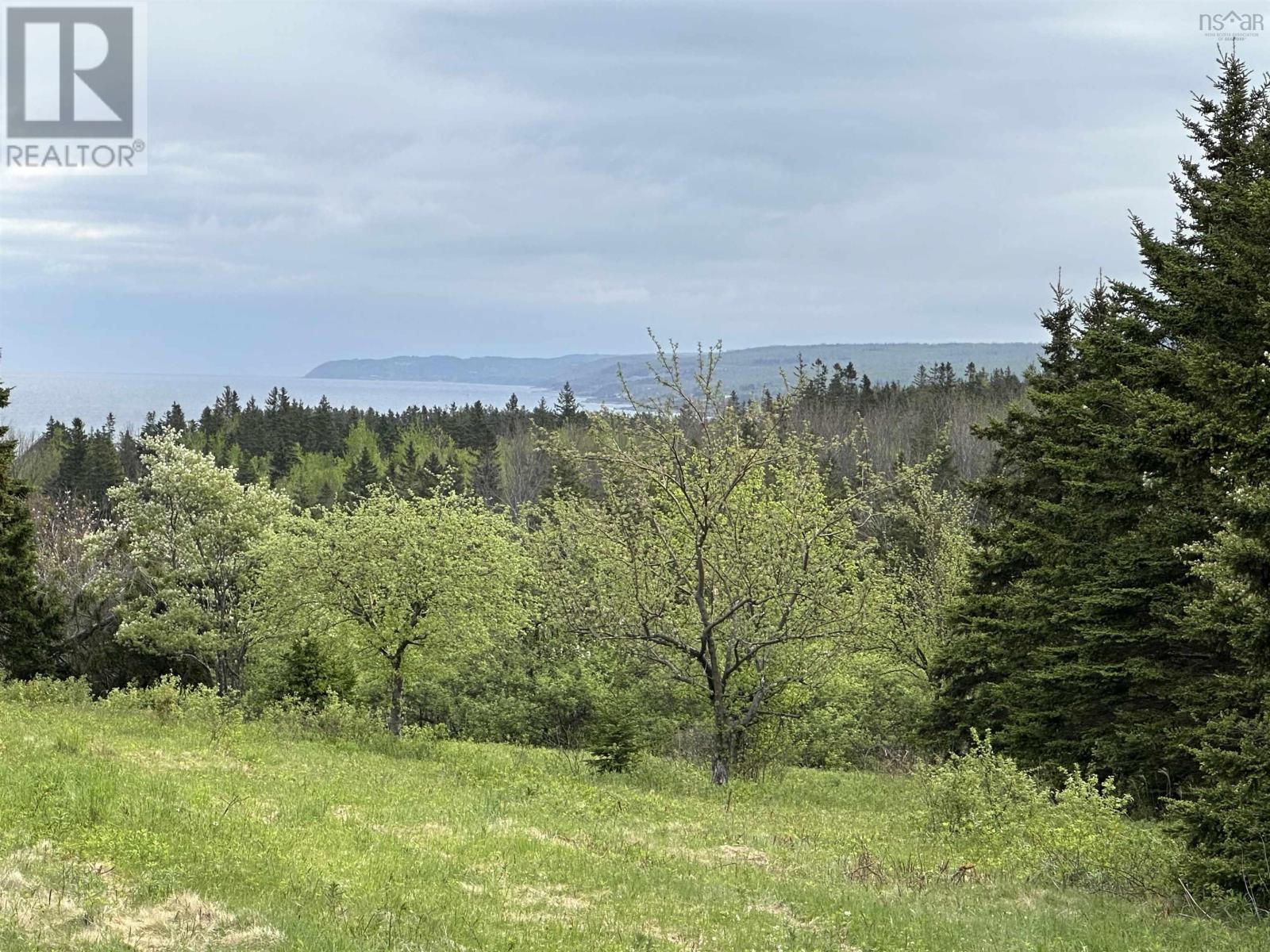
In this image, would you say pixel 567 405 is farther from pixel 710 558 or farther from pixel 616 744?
pixel 616 744

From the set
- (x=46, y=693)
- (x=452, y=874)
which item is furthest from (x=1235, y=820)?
(x=46, y=693)

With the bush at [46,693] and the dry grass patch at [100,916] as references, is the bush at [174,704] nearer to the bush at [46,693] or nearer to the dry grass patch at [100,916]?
the bush at [46,693]

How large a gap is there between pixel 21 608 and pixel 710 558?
29338 mm

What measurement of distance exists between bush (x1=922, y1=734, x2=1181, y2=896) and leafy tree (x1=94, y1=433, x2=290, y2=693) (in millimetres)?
29368

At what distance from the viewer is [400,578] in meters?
28.6

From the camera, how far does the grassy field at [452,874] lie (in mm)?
9383

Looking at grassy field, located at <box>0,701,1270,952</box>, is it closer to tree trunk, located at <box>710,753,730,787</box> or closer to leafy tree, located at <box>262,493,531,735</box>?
tree trunk, located at <box>710,753,730,787</box>

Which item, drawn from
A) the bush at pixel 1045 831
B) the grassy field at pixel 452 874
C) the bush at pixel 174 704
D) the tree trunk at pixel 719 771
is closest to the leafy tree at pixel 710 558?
the tree trunk at pixel 719 771

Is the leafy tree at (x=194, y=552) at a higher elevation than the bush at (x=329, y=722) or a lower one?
higher

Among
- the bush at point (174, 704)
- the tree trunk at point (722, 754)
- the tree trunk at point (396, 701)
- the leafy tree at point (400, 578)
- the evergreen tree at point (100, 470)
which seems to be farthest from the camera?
the evergreen tree at point (100, 470)

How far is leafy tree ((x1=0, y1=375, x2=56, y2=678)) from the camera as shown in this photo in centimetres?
3772

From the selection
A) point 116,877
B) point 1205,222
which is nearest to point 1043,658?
point 1205,222

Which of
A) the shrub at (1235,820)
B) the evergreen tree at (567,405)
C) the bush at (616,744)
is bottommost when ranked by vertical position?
the bush at (616,744)

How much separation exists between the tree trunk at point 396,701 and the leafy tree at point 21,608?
58.8 ft
